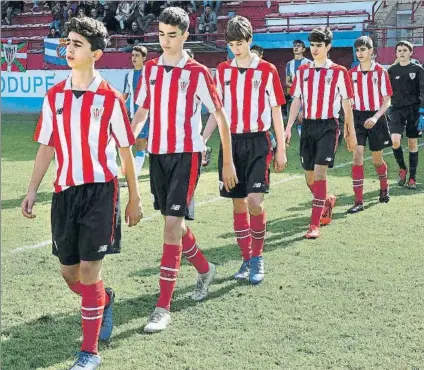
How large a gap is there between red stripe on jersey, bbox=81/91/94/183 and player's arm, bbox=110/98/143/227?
13 centimetres

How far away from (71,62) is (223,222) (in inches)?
A: 151

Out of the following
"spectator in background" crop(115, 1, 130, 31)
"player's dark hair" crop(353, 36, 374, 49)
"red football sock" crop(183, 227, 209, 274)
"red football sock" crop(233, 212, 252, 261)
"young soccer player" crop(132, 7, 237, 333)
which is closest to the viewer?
"young soccer player" crop(132, 7, 237, 333)

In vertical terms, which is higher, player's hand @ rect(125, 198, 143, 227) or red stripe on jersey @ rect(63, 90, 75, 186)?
red stripe on jersey @ rect(63, 90, 75, 186)

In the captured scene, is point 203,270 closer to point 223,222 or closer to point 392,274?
point 392,274

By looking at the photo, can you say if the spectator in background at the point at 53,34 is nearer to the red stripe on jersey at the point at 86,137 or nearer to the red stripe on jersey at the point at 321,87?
the red stripe on jersey at the point at 321,87

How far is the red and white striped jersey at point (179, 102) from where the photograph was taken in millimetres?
4207

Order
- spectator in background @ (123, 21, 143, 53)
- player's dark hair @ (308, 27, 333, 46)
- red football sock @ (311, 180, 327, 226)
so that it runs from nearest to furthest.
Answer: player's dark hair @ (308, 27, 333, 46) < red football sock @ (311, 180, 327, 226) < spectator in background @ (123, 21, 143, 53)

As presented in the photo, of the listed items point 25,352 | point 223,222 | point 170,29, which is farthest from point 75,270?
point 223,222

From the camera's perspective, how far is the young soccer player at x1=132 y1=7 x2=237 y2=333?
4176mm

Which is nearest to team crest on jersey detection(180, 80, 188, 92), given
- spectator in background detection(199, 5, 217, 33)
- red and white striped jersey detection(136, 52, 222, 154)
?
red and white striped jersey detection(136, 52, 222, 154)

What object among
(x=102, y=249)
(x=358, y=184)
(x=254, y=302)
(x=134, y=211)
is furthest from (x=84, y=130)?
(x=358, y=184)

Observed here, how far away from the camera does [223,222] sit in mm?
7023

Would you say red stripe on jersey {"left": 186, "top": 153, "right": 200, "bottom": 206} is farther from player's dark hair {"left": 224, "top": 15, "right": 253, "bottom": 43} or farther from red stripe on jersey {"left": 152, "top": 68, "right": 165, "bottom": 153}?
player's dark hair {"left": 224, "top": 15, "right": 253, "bottom": 43}

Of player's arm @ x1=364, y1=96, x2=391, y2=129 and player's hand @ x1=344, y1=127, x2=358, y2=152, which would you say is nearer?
player's hand @ x1=344, y1=127, x2=358, y2=152
